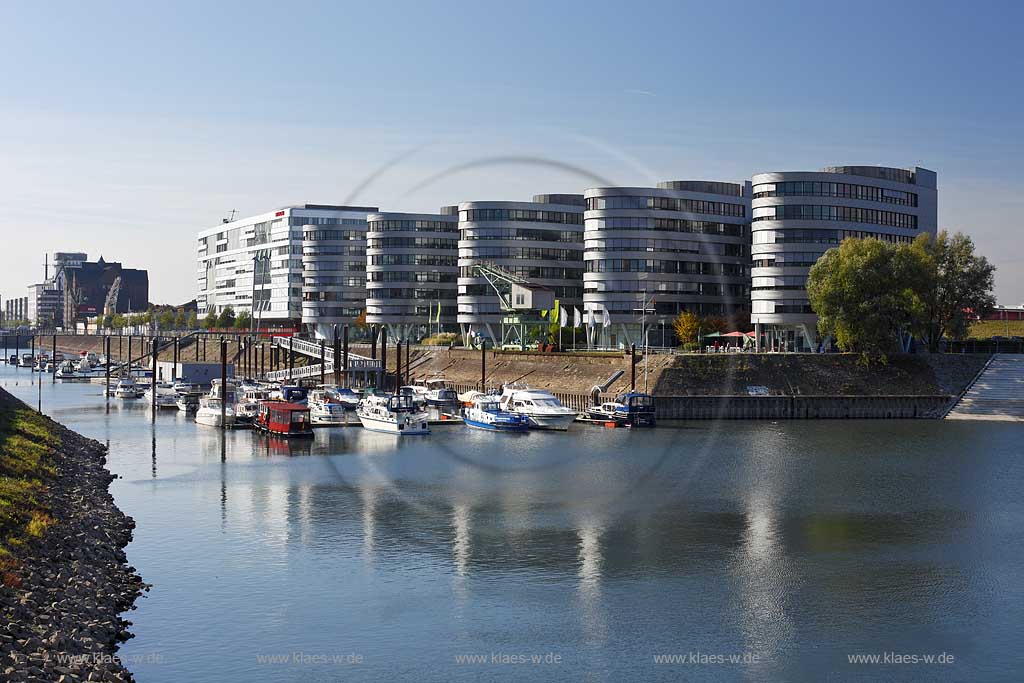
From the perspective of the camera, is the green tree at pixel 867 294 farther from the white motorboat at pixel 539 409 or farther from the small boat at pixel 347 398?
the small boat at pixel 347 398

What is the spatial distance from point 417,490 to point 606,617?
1441 inches

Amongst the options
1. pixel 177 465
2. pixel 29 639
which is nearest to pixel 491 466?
pixel 177 465

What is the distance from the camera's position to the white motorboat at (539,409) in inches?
5197

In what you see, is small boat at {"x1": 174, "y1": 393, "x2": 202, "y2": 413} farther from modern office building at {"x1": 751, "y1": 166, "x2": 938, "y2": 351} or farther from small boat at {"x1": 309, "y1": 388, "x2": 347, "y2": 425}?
modern office building at {"x1": 751, "y1": 166, "x2": 938, "y2": 351}

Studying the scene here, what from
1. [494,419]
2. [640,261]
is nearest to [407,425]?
[494,419]

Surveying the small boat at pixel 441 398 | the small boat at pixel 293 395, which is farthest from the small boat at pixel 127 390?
the small boat at pixel 441 398

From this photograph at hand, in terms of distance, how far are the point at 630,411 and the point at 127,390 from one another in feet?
313

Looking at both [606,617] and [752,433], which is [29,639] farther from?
[752,433]

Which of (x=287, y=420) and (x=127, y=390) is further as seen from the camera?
(x=127, y=390)

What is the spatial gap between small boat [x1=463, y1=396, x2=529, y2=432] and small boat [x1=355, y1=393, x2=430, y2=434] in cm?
651

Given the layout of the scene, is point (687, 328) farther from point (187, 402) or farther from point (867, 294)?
point (187, 402)

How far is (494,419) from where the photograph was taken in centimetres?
13112

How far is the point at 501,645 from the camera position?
49.3 meters

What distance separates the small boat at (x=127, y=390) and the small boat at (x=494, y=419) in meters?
76.6
